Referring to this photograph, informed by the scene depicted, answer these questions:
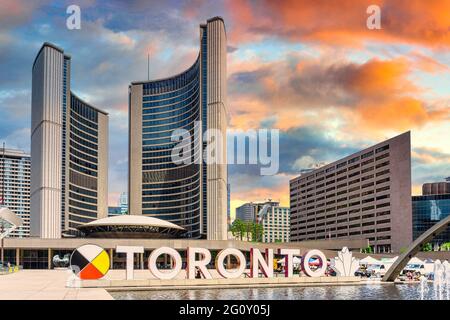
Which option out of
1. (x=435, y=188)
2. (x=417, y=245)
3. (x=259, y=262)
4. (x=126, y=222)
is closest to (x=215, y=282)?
(x=259, y=262)

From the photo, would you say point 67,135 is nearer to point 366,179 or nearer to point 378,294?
point 366,179

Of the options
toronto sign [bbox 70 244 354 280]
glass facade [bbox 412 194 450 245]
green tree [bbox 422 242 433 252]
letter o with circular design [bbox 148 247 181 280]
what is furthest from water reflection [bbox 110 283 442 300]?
glass facade [bbox 412 194 450 245]

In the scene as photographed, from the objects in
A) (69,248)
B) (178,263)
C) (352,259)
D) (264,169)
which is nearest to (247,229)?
(69,248)

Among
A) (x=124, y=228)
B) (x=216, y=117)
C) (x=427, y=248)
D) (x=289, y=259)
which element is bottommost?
(x=427, y=248)

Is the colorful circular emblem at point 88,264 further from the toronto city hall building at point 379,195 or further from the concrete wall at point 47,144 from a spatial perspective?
the concrete wall at point 47,144

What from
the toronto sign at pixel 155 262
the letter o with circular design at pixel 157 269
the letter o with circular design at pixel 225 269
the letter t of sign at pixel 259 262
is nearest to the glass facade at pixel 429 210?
the toronto sign at pixel 155 262

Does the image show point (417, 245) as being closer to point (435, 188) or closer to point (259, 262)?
point (259, 262)

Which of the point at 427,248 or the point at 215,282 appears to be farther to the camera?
the point at 427,248
